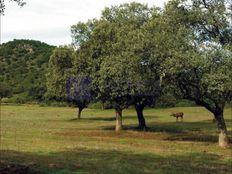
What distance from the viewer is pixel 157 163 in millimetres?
28641

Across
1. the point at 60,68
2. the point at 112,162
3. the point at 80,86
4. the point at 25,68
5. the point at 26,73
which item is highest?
the point at 25,68

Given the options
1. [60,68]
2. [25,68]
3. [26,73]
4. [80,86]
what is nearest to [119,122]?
[80,86]

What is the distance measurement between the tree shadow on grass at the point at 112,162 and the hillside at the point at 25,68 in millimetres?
102576

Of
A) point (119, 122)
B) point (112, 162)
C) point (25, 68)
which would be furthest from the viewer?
point (25, 68)

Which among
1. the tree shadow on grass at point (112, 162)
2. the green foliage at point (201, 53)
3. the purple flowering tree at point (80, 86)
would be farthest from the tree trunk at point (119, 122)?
the tree shadow on grass at point (112, 162)

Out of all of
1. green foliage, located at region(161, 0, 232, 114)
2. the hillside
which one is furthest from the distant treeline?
green foliage, located at region(161, 0, 232, 114)

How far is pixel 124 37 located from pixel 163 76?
34.4 ft

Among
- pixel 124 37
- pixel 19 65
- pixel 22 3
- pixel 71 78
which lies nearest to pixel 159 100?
pixel 71 78

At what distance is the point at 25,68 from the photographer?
175875 millimetres

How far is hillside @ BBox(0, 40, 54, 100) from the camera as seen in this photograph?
143 metres

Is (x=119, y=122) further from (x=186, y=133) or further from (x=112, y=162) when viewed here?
(x=112, y=162)

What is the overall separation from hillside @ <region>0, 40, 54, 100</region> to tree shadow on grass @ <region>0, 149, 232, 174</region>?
10258 cm

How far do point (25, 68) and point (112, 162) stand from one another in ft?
496

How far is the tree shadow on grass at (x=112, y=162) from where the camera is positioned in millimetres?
25116
